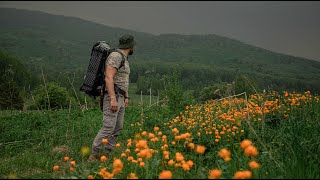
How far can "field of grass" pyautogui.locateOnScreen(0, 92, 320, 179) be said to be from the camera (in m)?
3.18

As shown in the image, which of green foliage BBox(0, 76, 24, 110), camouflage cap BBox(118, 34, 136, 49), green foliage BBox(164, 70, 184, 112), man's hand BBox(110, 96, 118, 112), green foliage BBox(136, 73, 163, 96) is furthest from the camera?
green foliage BBox(136, 73, 163, 96)

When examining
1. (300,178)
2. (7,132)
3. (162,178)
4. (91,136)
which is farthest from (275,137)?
(7,132)

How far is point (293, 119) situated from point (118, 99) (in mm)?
3153

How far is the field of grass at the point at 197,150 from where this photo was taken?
125 inches

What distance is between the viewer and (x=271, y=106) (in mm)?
7738

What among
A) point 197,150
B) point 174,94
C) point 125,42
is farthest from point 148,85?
point 197,150

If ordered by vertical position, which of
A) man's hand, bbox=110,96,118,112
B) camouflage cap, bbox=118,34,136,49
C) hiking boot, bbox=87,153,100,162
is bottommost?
hiking boot, bbox=87,153,100,162

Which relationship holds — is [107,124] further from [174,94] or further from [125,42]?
[174,94]

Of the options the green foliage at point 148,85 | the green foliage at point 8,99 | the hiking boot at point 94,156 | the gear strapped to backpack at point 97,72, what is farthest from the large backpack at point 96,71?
the green foliage at point 8,99

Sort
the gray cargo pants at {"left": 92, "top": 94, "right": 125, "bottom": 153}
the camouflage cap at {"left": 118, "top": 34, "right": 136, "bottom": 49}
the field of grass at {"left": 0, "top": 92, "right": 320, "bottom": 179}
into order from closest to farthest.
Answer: the field of grass at {"left": 0, "top": 92, "right": 320, "bottom": 179}, the gray cargo pants at {"left": 92, "top": 94, "right": 125, "bottom": 153}, the camouflage cap at {"left": 118, "top": 34, "right": 136, "bottom": 49}

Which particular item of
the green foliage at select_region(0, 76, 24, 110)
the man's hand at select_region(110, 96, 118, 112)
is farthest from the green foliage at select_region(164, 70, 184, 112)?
the green foliage at select_region(0, 76, 24, 110)

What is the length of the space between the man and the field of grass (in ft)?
1.00

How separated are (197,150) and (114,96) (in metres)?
2.72

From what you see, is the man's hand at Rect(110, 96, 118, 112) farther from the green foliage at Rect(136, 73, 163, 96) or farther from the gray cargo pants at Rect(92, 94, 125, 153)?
the green foliage at Rect(136, 73, 163, 96)
